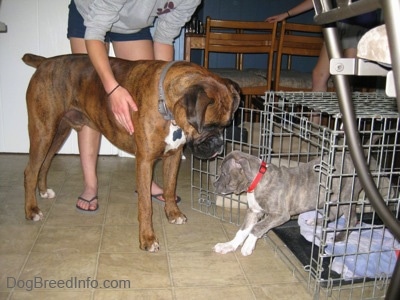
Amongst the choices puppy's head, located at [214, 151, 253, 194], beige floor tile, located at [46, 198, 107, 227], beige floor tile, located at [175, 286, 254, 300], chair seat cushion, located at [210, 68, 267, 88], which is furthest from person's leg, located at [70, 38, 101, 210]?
chair seat cushion, located at [210, 68, 267, 88]

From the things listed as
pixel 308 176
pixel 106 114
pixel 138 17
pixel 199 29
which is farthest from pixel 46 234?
pixel 199 29

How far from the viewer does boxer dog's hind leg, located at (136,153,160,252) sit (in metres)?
1.99

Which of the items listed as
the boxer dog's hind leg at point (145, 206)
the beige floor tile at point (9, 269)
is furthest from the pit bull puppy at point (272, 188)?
the beige floor tile at point (9, 269)

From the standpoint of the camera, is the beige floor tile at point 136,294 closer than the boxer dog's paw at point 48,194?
Yes

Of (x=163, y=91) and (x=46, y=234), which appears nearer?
(x=163, y=91)

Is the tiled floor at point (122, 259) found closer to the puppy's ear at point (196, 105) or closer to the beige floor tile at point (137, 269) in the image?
the beige floor tile at point (137, 269)

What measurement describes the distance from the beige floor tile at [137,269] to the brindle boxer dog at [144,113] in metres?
0.08

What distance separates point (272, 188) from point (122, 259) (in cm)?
80

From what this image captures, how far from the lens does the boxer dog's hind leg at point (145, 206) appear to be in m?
1.99

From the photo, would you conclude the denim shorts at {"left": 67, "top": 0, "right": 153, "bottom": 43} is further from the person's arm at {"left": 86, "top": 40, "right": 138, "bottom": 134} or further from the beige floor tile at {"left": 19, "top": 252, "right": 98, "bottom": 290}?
the beige floor tile at {"left": 19, "top": 252, "right": 98, "bottom": 290}

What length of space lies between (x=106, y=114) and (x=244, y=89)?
1939 millimetres

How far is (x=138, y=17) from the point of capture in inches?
85.6

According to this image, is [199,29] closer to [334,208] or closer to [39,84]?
[39,84]

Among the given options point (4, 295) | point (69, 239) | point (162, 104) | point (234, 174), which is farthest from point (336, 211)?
point (4, 295)
